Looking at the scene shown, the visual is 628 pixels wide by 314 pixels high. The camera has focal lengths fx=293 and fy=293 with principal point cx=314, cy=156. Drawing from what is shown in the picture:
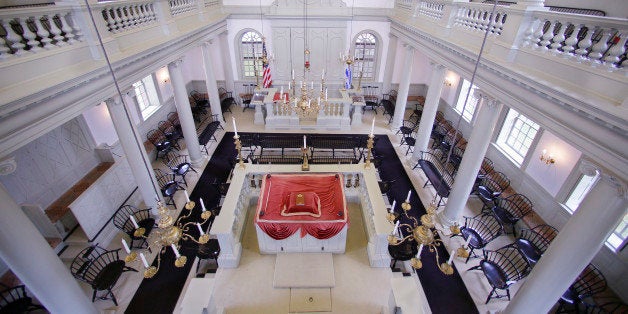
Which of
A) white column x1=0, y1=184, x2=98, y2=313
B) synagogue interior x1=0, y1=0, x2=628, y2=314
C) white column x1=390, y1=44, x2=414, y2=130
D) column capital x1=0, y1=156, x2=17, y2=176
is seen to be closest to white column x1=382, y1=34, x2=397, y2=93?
synagogue interior x1=0, y1=0, x2=628, y2=314

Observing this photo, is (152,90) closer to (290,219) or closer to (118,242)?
(118,242)

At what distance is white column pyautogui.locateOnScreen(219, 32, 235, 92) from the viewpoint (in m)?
14.8

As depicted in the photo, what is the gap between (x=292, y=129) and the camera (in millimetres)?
13977

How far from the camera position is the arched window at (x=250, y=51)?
15422 millimetres

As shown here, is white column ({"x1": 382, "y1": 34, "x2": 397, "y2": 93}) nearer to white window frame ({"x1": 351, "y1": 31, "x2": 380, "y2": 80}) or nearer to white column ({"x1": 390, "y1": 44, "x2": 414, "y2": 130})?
white window frame ({"x1": 351, "y1": 31, "x2": 380, "y2": 80})

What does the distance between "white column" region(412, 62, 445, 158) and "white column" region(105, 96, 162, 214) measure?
28.8ft

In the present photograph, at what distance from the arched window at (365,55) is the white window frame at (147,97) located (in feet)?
32.8

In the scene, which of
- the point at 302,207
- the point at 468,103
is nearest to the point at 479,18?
the point at 302,207

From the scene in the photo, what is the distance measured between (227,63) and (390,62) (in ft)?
28.4

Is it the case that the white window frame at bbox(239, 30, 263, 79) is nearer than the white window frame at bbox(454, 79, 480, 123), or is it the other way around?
the white window frame at bbox(454, 79, 480, 123)

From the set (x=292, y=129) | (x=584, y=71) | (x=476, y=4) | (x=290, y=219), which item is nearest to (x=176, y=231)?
(x=290, y=219)

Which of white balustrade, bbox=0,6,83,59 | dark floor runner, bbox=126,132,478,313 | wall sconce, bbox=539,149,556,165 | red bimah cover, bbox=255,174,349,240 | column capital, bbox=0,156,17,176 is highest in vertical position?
white balustrade, bbox=0,6,83,59

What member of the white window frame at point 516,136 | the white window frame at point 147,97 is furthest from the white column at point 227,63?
the white window frame at point 516,136

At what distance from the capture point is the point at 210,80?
12617 mm
